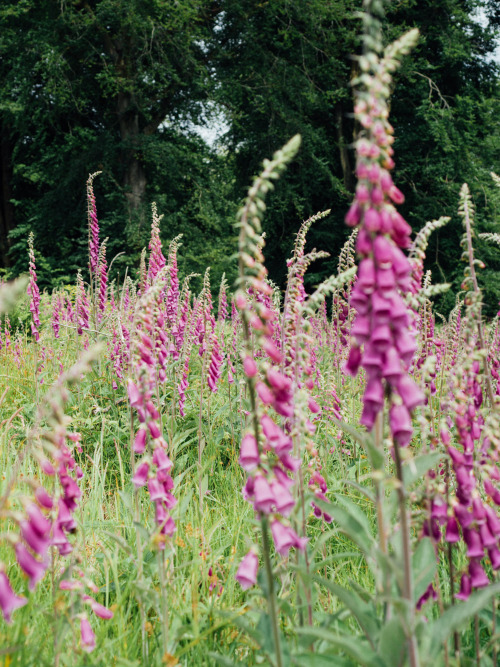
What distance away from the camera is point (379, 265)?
1.21 m

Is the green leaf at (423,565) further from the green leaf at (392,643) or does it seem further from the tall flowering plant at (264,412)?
the tall flowering plant at (264,412)

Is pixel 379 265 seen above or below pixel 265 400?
above

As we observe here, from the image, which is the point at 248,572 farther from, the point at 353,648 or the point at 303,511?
the point at 303,511

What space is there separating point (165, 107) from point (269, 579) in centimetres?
2108

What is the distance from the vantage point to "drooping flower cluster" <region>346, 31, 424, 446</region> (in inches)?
46.5

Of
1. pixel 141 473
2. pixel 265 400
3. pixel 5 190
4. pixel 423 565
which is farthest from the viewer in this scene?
pixel 5 190

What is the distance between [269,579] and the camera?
55.2 inches

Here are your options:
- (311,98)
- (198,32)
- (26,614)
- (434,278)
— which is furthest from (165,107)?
(26,614)

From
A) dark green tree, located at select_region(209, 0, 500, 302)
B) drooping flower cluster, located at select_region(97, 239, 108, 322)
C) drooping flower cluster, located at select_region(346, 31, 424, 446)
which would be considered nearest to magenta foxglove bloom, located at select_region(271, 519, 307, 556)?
drooping flower cluster, located at select_region(346, 31, 424, 446)

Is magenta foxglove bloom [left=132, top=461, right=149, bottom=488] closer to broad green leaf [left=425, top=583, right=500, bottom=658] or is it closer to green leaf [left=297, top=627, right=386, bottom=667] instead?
green leaf [left=297, top=627, right=386, bottom=667]

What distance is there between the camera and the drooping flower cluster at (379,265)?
118cm

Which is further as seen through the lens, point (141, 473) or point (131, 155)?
point (131, 155)

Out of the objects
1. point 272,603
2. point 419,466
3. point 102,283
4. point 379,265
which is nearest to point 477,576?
point 419,466

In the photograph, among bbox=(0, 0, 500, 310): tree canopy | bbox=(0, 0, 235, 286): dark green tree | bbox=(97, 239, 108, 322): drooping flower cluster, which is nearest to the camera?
bbox=(97, 239, 108, 322): drooping flower cluster
